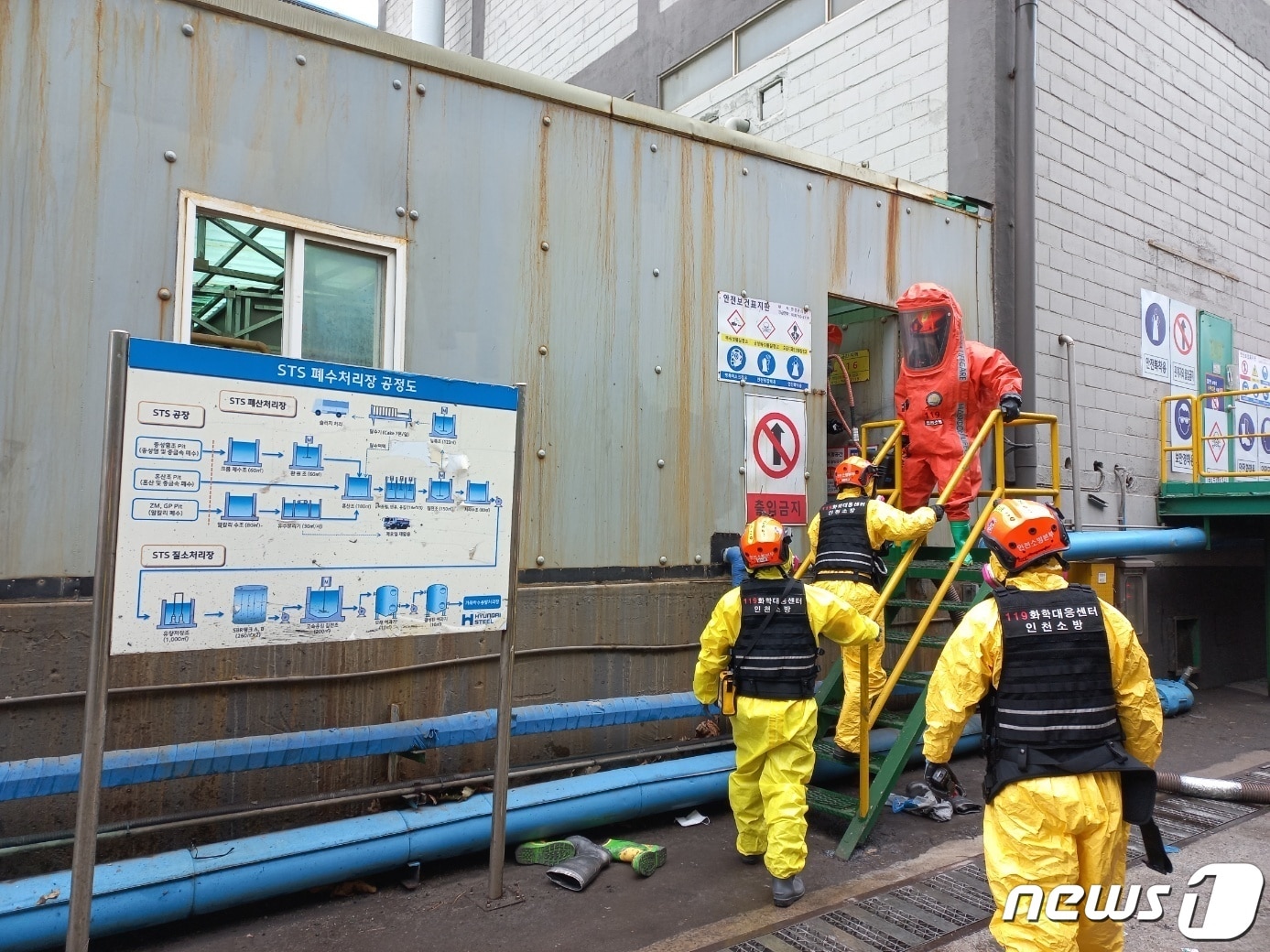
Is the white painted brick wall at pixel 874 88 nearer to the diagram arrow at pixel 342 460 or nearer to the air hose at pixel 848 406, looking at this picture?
the air hose at pixel 848 406

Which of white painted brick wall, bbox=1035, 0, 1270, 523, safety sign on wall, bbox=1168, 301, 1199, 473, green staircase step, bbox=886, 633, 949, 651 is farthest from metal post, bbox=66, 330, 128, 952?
safety sign on wall, bbox=1168, 301, 1199, 473

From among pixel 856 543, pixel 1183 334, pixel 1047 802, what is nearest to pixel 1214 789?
pixel 856 543

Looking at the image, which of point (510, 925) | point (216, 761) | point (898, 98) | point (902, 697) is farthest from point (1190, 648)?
point (216, 761)

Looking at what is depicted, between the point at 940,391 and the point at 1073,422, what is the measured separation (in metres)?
2.72

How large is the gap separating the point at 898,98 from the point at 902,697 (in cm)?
619

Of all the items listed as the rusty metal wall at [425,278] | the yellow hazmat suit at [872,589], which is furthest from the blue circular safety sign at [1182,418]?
the yellow hazmat suit at [872,589]

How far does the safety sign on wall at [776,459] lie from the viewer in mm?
6562

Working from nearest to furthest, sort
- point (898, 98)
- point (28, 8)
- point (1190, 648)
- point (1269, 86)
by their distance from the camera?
point (28, 8), point (898, 98), point (1190, 648), point (1269, 86)

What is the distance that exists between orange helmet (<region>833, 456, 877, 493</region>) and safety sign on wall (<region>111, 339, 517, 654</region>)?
287 cm

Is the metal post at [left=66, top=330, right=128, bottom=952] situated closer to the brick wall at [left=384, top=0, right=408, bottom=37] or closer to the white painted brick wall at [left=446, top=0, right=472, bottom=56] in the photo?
the white painted brick wall at [left=446, top=0, right=472, bottom=56]

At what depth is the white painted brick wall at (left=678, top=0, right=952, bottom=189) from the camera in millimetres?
9078

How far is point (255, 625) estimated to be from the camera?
3.42 meters

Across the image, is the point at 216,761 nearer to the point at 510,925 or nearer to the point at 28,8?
the point at 510,925
